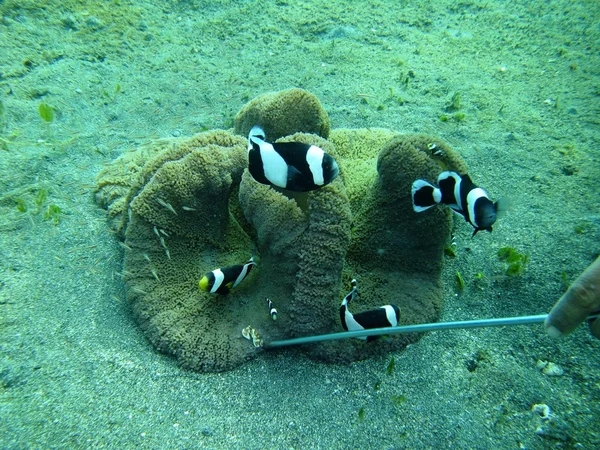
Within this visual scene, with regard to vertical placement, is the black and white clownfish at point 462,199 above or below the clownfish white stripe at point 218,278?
above

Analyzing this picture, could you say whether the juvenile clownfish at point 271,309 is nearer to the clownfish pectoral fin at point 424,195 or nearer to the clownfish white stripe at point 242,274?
the clownfish white stripe at point 242,274

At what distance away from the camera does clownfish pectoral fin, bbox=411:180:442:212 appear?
8.11 ft

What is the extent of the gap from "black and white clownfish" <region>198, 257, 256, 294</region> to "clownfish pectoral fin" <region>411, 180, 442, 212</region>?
51.5 inches

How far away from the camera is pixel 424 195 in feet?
8.21

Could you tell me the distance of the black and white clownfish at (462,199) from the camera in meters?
2.25

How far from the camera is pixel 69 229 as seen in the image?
3447mm

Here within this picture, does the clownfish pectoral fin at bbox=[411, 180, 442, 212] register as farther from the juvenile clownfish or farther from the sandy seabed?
the juvenile clownfish

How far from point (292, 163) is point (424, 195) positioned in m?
1.04

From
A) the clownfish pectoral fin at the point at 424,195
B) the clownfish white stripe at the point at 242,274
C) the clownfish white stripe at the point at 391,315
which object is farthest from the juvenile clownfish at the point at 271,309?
the clownfish pectoral fin at the point at 424,195

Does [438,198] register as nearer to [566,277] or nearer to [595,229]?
[566,277]

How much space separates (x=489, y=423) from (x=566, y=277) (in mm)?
1550

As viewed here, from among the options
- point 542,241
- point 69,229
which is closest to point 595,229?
point 542,241

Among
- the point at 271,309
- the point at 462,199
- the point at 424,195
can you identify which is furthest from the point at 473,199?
the point at 271,309

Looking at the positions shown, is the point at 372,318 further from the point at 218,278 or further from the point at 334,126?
the point at 334,126
